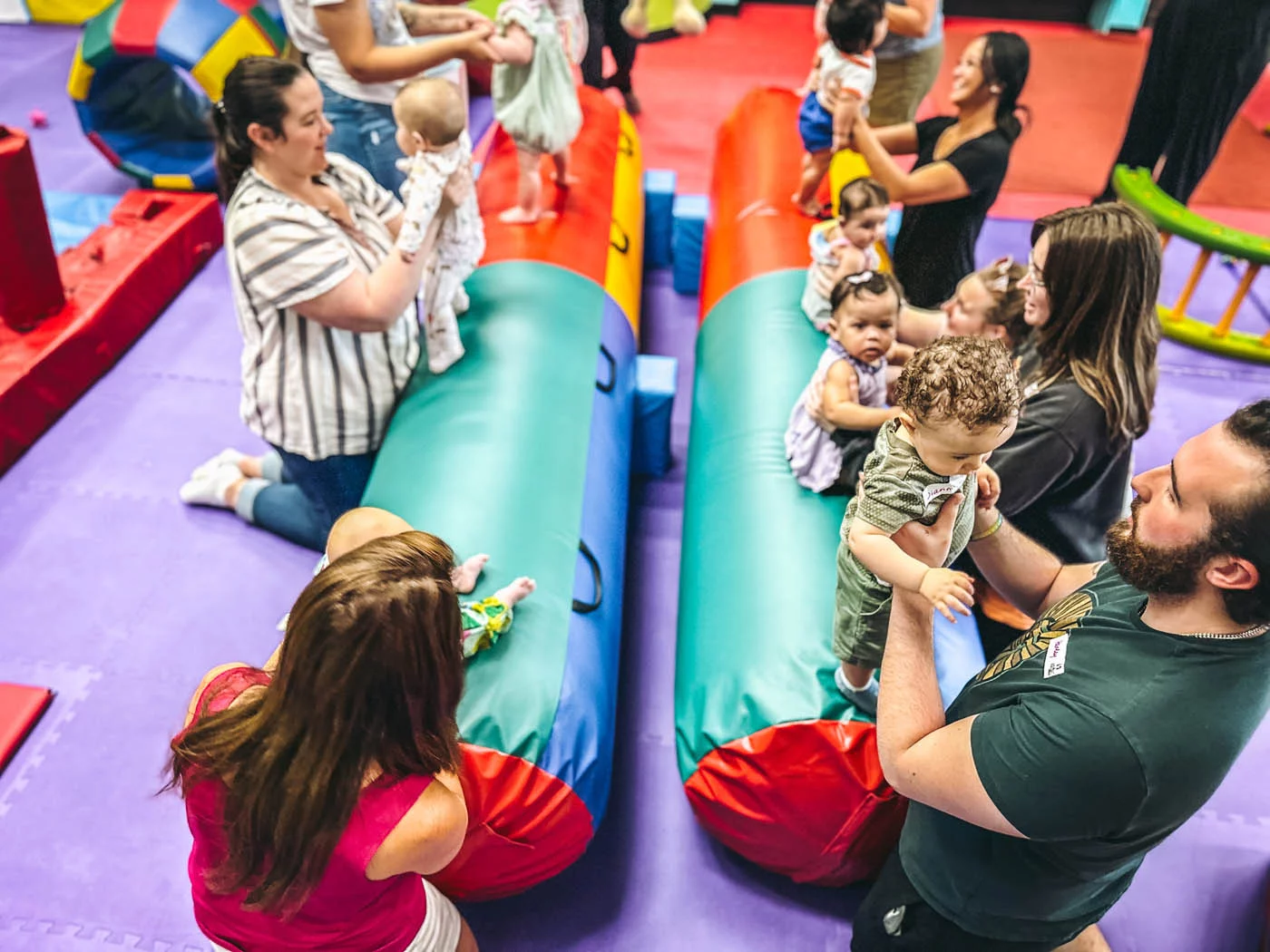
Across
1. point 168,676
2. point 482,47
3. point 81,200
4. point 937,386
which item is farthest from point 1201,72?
point 81,200

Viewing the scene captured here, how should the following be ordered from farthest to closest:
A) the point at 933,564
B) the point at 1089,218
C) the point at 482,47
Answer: the point at 482,47
the point at 1089,218
the point at 933,564

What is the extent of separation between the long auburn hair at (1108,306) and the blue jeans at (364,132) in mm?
1861

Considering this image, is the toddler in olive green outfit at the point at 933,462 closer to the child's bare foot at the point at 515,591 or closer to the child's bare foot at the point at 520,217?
the child's bare foot at the point at 515,591

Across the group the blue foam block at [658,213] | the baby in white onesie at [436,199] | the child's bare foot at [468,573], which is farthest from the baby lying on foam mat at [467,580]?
the blue foam block at [658,213]

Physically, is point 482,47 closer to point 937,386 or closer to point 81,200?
point 937,386

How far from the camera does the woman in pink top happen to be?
107cm

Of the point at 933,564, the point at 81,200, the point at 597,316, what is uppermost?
the point at 933,564

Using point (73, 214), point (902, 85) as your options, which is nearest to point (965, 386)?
point (902, 85)

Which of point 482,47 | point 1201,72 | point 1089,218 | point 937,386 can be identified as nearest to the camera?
point 937,386

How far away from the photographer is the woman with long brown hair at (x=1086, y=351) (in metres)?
1.74

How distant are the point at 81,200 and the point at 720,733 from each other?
4.05 m

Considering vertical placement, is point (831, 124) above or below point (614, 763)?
above

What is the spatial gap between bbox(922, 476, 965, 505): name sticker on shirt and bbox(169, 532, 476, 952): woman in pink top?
0.69 meters

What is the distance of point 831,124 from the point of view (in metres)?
2.92
